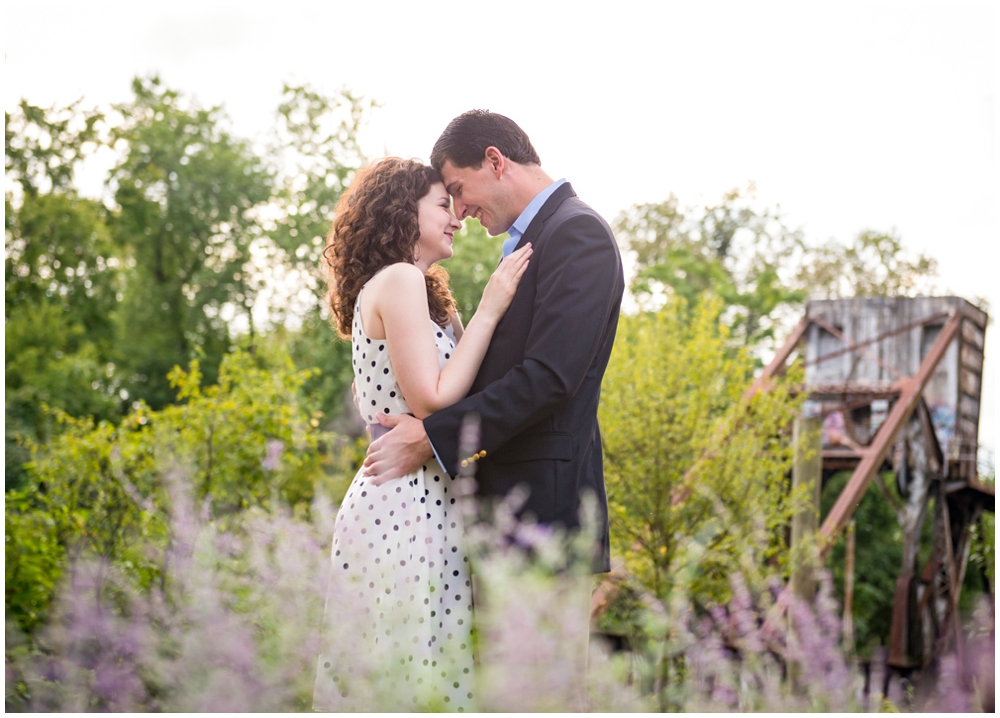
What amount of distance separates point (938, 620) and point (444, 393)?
12224 mm

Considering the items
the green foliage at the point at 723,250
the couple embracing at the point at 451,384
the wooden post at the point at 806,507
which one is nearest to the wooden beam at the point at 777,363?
the wooden post at the point at 806,507

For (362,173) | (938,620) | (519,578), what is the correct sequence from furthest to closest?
(938,620)
(362,173)
(519,578)

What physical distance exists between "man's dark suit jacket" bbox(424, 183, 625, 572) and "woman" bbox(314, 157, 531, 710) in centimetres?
8

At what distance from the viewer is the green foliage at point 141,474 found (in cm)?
646

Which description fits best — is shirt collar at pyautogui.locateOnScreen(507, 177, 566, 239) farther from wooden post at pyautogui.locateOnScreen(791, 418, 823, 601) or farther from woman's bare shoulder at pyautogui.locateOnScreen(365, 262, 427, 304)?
wooden post at pyautogui.locateOnScreen(791, 418, 823, 601)

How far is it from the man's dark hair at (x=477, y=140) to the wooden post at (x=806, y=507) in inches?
186

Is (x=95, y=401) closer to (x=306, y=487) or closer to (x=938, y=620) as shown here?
(x=306, y=487)

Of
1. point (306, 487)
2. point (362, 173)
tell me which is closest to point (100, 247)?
point (306, 487)

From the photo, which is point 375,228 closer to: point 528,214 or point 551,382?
point 528,214

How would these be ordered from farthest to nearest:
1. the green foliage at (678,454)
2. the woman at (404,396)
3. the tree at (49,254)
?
1. the tree at (49,254)
2. the green foliage at (678,454)
3. the woman at (404,396)

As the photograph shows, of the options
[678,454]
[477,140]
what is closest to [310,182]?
[678,454]

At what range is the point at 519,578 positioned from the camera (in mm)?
1905

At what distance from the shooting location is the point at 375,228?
2916 millimetres

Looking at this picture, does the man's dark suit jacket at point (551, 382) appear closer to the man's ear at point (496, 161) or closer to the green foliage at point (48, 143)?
the man's ear at point (496, 161)
